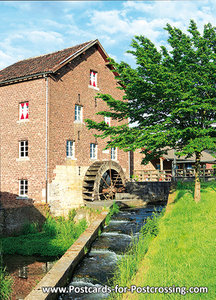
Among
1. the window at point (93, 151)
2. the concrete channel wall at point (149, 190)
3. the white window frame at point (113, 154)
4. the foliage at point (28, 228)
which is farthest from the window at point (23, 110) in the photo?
the concrete channel wall at point (149, 190)

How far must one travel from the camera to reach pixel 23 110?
61.2 feet

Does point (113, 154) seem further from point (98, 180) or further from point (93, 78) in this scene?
point (93, 78)

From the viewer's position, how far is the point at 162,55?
1173 centimetres

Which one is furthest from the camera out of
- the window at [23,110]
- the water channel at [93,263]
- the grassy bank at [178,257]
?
the window at [23,110]

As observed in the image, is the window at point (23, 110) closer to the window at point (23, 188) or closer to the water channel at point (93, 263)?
the window at point (23, 188)

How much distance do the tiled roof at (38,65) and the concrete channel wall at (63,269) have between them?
11.8m

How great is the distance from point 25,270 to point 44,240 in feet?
10.1

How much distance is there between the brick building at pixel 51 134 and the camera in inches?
688

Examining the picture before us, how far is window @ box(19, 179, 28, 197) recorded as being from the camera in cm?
1790

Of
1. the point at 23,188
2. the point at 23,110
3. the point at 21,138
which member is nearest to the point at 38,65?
the point at 23,110

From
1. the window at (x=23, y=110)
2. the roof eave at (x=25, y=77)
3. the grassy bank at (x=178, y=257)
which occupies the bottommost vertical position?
the grassy bank at (x=178, y=257)

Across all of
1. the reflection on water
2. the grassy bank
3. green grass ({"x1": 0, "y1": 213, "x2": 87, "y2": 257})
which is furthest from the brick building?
the grassy bank

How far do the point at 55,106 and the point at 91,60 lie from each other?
5.20 m

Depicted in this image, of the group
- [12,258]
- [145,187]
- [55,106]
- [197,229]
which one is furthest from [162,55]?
[145,187]
